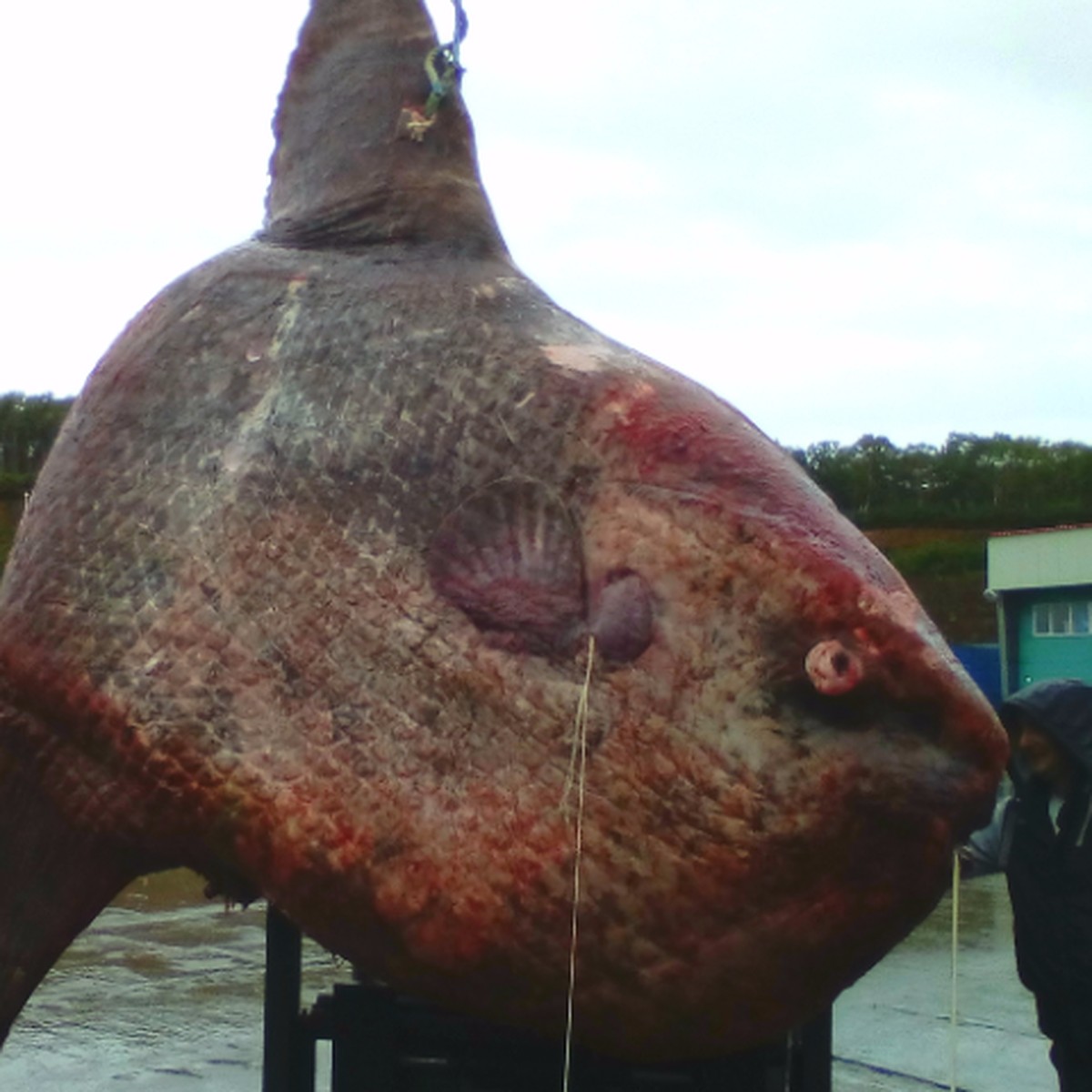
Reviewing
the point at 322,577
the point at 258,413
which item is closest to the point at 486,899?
the point at 322,577

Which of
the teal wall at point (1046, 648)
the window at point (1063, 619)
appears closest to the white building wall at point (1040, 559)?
the teal wall at point (1046, 648)

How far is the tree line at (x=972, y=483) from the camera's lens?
51.7 feet

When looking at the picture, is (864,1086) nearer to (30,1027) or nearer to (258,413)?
(30,1027)

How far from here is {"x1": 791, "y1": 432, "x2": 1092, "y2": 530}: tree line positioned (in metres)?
15.8

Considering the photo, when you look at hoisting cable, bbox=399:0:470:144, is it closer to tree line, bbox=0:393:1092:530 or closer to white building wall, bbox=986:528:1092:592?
tree line, bbox=0:393:1092:530

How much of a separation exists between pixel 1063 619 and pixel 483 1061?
20.4 metres

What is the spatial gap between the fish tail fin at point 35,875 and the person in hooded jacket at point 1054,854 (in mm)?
1835

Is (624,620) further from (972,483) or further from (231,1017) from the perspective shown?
(972,483)

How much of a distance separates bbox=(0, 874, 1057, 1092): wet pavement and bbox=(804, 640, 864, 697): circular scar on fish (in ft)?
11.5

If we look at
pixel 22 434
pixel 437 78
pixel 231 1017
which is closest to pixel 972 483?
pixel 22 434

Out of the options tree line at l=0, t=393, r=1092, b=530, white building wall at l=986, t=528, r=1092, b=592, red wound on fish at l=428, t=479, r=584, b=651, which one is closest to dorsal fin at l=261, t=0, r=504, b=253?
red wound on fish at l=428, t=479, r=584, b=651

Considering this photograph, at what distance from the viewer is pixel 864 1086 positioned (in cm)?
521

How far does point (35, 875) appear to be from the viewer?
212 centimetres

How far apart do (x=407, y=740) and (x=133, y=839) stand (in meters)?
0.49
